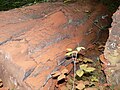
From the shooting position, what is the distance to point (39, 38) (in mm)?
3727

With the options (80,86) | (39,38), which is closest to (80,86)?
(80,86)

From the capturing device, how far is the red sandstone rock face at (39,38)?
325 cm

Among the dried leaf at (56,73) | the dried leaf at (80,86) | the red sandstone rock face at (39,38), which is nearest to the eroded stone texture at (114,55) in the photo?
the dried leaf at (80,86)

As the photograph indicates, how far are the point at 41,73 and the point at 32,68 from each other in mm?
142

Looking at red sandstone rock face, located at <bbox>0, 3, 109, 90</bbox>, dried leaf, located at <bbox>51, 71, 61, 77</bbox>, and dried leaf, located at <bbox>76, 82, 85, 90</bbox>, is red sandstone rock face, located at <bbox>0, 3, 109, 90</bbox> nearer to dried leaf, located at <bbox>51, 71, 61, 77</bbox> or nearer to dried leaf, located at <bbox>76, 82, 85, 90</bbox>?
dried leaf, located at <bbox>51, 71, 61, 77</bbox>

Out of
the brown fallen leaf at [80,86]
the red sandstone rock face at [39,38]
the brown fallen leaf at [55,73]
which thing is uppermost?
the red sandstone rock face at [39,38]

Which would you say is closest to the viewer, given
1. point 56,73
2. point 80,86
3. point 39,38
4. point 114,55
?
point 114,55

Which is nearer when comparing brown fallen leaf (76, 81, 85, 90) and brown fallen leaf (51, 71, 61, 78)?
brown fallen leaf (76, 81, 85, 90)

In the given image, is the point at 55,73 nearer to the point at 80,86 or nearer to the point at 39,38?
the point at 80,86

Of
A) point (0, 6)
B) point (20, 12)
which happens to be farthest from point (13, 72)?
point (0, 6)

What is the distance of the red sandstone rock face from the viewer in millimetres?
3252

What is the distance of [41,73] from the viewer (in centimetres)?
324

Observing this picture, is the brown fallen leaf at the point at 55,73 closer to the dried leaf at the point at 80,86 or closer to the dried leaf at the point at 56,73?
the dried leaf at the point at 56,73

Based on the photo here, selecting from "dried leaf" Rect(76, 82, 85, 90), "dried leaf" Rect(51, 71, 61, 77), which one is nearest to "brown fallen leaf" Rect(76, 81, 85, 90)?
"dried leaf" Rect(76, 82, 85, 90)
